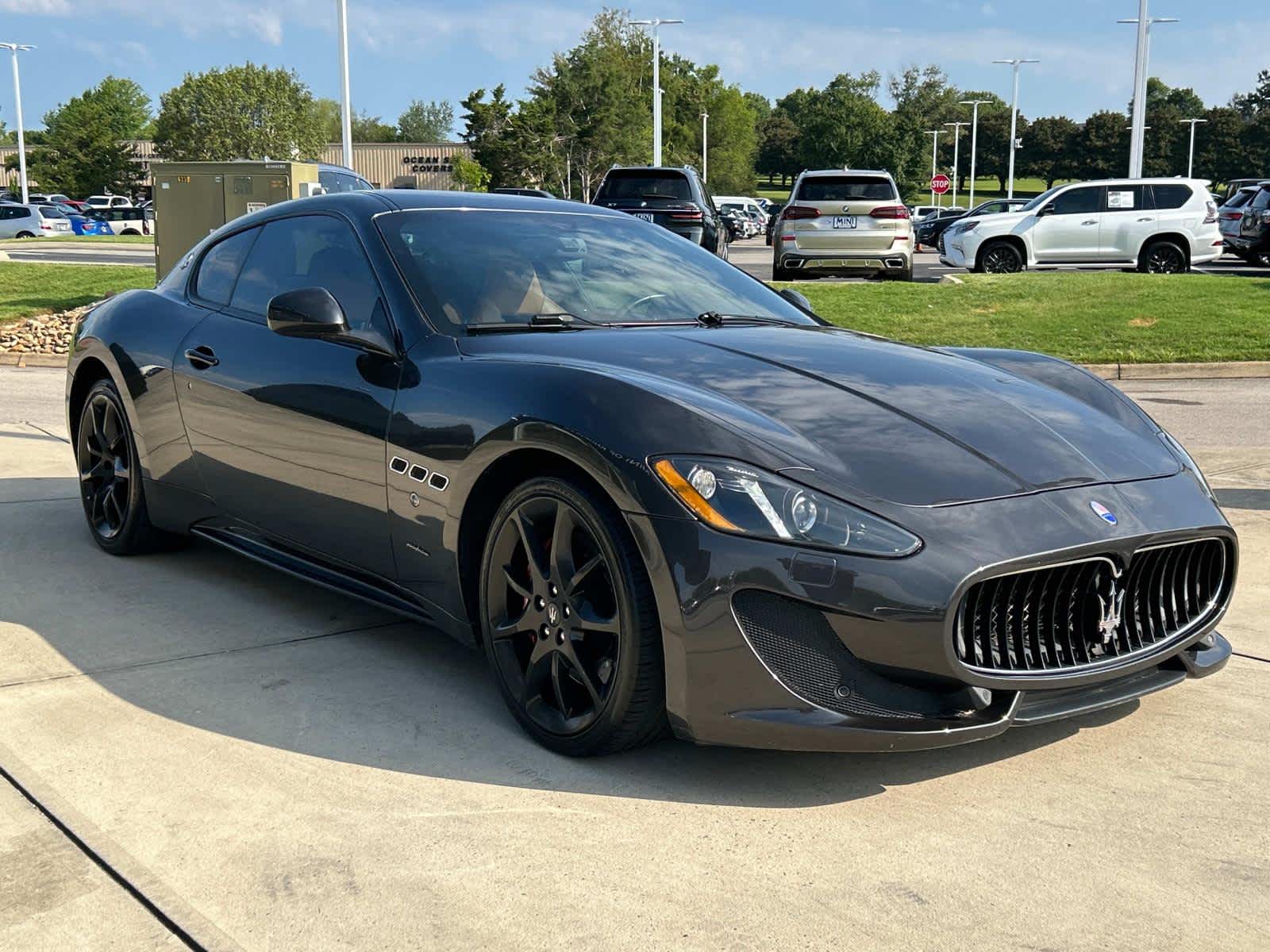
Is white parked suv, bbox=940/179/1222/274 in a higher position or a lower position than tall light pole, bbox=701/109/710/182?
lower

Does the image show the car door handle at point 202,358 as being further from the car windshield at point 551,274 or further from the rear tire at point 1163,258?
the rear tire at point 1163,258

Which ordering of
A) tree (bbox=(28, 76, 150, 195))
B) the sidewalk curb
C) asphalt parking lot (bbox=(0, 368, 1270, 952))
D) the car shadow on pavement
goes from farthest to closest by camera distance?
tree (bbox=(28, 76, 150, 195))
the sidewalk curb
the car shadow on pavement
asphalt parking lot (bbox=(0, 368, 1270, 952))

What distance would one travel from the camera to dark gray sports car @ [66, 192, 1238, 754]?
10.1 ft

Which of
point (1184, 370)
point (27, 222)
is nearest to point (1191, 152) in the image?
point (27, 222)

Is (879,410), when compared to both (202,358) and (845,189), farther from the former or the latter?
(845,189)

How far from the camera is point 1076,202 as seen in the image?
75.8 ft

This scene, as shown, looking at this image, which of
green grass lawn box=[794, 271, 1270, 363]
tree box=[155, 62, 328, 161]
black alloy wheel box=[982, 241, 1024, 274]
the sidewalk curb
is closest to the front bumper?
green grass lawn box=[794, 271, 1270, 363]

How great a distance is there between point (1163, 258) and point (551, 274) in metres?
21.0

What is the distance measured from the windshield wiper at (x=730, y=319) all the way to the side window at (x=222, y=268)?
1.78m

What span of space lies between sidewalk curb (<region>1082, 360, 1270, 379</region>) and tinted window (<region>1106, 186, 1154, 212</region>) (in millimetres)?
10968

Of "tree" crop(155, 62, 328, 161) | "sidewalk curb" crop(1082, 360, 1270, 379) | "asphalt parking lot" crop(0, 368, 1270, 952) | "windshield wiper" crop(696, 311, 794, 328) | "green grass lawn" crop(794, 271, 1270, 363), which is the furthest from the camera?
"tree" crop(155, 62, 328, 161)

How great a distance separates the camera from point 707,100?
9725 centimetres

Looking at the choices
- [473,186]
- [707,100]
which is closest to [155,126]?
[473,186]

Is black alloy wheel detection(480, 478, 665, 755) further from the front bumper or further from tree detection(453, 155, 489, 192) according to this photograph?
tree detection(453, 155, 489, 192)
